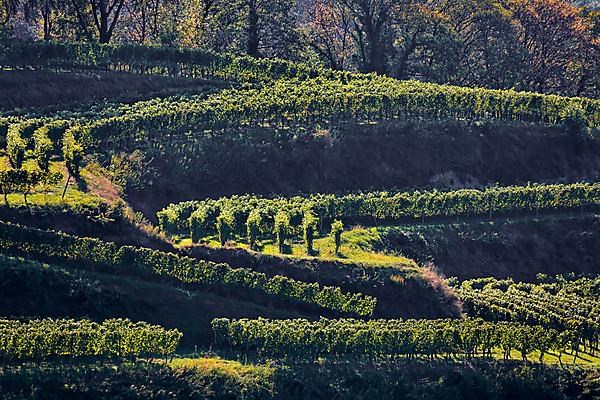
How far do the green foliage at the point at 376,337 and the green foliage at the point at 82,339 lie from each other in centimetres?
446

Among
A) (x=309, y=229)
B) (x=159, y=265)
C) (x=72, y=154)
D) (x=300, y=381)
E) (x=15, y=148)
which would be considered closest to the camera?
(x=300, y=381)

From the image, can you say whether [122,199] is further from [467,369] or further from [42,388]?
[467,369]

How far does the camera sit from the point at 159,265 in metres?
71.9

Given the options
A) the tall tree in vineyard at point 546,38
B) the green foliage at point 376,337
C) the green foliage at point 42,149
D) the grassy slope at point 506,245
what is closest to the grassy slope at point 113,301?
the green foliage at point 376,337

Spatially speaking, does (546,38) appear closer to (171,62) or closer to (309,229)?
(171,62)

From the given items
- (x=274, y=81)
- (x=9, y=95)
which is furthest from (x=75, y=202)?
(x=274, y=81)

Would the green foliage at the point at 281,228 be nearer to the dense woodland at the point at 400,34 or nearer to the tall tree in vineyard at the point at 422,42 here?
the dense woodland at the point at 400,34

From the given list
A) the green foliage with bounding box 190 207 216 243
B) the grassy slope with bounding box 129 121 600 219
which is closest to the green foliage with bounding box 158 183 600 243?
the green foliage with bounding box 190 207 216 243

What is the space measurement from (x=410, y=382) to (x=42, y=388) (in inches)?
850

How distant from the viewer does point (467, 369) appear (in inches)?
2726

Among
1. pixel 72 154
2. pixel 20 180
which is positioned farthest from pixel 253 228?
pixel 20 180

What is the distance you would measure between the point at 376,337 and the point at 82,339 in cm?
1772

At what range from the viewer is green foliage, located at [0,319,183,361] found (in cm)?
→ 6275

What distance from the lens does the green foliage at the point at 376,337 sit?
67.8 meters
